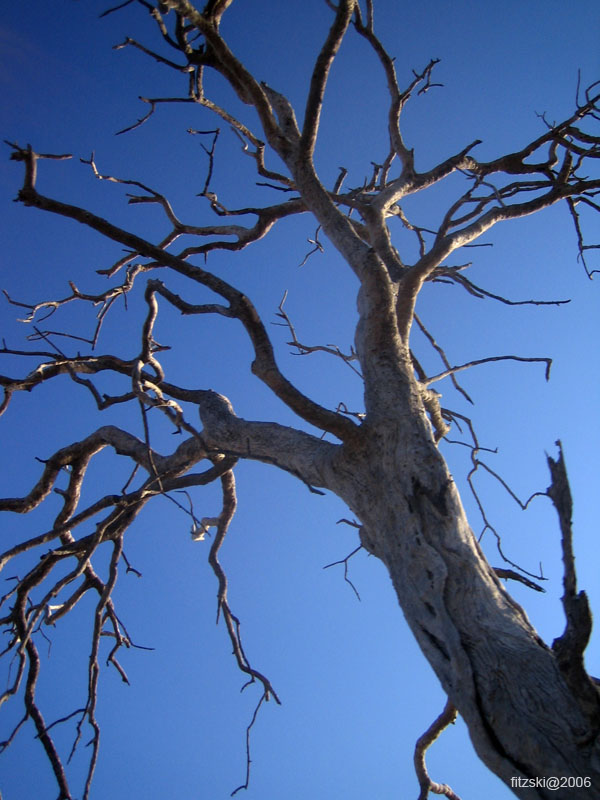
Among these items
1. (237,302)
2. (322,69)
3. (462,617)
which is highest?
(322,69)

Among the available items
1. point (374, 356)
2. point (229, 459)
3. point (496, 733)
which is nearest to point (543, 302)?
point (374, 356)

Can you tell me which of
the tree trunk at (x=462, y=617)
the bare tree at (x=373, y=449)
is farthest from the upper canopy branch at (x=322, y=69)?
the tree trunk at (x=462, y=617)

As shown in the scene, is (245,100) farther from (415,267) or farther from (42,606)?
(42,606)

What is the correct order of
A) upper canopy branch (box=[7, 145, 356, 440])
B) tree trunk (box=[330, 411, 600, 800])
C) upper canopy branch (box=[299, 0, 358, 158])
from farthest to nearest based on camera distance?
1. upper canopy branch (box=[299, 0, 358, 158])
2. upper canopy branch (box=[7, 145, 356, 440])
3. tree trunk (box=[330, 411, 600, 800])

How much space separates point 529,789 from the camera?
1207 mm

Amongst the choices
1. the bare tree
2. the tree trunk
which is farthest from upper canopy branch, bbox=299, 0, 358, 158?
the tree trunk

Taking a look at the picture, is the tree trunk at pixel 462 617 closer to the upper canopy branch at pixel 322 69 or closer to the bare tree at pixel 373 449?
the bare tree at pixel 373 449

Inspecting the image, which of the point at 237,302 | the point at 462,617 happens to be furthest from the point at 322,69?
the point at 462,617

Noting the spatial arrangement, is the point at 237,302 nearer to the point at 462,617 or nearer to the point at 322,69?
the point at 322,69

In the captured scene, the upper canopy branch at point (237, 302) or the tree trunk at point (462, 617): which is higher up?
the upper canopy branch at point (237, 302)

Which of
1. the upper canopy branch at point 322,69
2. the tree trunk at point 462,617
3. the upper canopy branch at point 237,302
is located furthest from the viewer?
the upper canopy branch at point 322,69

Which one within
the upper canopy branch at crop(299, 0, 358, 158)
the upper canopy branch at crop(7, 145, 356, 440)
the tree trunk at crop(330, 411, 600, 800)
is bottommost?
the tree trunk at crop(330, 411, 600, 800)

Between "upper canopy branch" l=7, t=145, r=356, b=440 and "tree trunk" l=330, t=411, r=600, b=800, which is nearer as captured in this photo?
"tree trunk" l=330, t=411, r=600, b=800

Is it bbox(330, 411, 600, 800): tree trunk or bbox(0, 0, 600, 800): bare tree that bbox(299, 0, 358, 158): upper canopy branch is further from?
bbox(330, 411, 600, 800): tree trunk
